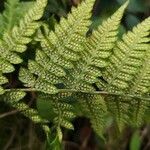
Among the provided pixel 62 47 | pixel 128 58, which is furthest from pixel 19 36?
pixel 128 58

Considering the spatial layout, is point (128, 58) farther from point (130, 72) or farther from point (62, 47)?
point (62, 47)

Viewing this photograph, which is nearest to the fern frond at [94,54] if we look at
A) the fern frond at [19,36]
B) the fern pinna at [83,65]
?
the fern pinna at [83,65]

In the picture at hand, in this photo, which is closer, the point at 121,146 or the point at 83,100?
the point at 83,100

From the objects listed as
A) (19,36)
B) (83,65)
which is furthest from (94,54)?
(19,36)

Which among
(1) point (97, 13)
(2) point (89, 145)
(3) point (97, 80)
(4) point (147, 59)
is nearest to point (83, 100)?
(3) point (97, 80)

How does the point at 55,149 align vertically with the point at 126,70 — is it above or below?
below

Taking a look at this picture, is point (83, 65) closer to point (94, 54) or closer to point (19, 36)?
point (94, 54)

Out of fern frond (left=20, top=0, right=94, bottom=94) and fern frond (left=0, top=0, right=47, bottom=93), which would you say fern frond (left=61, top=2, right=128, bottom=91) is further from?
fern frond (left=0, top=0, right=47, bottom=93)

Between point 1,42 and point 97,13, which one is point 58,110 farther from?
point 97,13
